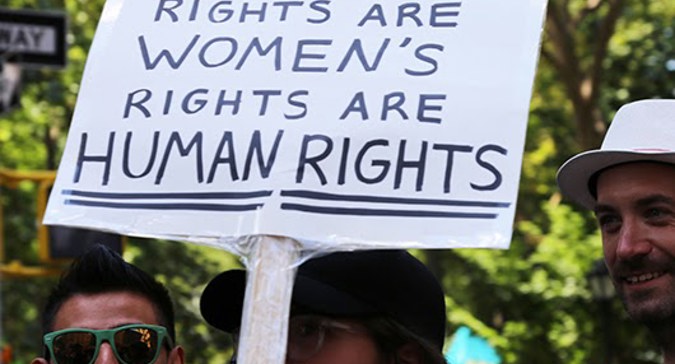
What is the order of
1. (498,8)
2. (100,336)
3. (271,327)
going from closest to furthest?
1. (271,327)
2. (498,8)
3. (100,336)

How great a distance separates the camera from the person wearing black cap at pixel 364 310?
3.50m

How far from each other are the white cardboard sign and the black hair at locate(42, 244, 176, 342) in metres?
0.37

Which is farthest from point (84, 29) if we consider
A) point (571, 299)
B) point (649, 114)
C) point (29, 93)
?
point (649, 114)

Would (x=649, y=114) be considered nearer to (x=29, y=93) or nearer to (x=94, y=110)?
(x=94, y=110)

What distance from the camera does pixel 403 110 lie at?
10.9 ft

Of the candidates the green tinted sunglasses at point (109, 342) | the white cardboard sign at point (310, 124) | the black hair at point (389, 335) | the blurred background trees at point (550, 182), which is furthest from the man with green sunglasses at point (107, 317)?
the blurred background trees at point (550, 182)

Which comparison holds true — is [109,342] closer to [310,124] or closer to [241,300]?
[241,300]

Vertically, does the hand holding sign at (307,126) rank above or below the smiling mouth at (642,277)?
above

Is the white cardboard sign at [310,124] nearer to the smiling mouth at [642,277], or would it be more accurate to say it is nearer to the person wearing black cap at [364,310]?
the person wearing black cap at [364,310]

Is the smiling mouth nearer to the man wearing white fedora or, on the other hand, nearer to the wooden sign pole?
the man wearing white fedora

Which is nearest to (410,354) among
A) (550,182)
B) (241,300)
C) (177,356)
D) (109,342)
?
(241,300)

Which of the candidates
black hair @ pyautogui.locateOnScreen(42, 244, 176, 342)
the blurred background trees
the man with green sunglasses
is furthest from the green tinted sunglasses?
the blurred background trees

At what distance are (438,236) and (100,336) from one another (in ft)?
2.81

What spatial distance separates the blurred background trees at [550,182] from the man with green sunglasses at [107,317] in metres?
9.37
